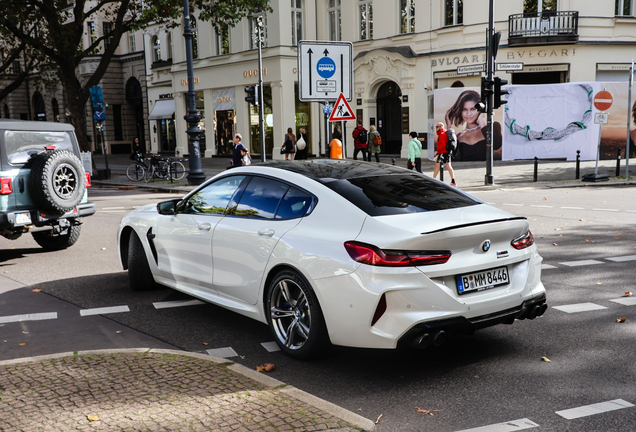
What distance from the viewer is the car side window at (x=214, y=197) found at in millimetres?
5616

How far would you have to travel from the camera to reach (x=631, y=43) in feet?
91.0

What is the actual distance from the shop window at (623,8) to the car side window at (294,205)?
27.7 metres

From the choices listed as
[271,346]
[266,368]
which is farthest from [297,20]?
[266,368]

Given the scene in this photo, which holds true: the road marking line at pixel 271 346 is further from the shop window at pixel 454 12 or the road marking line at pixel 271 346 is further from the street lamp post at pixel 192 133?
the shop window at pixel 454 12

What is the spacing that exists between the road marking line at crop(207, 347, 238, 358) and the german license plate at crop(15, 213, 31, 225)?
5019 millimetres

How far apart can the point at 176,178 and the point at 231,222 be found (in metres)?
19.9

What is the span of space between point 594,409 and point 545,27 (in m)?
26.1

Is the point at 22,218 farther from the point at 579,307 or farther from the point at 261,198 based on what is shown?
the point at 579,307

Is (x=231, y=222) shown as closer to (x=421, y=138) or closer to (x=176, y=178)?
(x=176, y=178)

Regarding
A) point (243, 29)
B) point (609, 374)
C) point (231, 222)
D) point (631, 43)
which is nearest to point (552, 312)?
point (609, 374)

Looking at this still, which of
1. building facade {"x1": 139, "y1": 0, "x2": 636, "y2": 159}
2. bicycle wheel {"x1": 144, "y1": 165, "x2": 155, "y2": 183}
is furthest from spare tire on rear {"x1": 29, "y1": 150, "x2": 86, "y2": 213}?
building facade {"x1": 139, "y1": 0, "x2": 636, "y2": 159}

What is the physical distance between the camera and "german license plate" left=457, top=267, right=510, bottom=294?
14.0ft

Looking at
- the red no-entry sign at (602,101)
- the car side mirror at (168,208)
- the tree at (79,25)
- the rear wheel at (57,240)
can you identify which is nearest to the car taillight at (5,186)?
the rear wheel at (57,240)

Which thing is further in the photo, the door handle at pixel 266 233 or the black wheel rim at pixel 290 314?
the door handle at pixel 266 233
